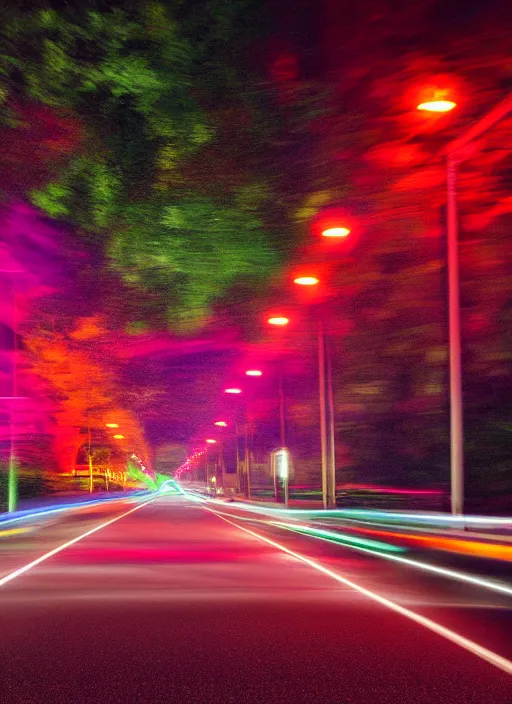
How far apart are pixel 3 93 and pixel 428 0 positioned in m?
7.45

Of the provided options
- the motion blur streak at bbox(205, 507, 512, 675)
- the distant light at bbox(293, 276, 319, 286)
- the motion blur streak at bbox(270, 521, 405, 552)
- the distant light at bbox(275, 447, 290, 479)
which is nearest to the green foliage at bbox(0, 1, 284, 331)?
the distant light at bbox(293, 276, 319, 286)

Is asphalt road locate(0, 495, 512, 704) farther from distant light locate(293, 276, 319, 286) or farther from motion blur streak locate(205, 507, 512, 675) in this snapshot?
distant light locate(293, 276, 319, 286)

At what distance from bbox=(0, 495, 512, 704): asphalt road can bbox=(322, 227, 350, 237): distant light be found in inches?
222

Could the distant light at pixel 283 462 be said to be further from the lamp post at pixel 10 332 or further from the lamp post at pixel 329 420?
the lamp post at pixel 10 332

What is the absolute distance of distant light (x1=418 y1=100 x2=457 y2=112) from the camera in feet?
50.2

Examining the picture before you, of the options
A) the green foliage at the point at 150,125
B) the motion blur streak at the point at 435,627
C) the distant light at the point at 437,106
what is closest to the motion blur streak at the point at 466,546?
the motion blur streak at the point at 435,627

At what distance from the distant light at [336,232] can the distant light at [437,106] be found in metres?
6.03

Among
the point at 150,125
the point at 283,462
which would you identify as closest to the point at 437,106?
the point at 150,125

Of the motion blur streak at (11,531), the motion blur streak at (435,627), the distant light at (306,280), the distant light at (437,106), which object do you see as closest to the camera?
the motion blur streak at (435,627)

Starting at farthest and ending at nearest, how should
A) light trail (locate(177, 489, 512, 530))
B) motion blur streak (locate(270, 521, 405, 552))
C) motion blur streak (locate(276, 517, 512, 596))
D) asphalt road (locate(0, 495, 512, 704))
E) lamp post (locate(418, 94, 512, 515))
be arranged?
motion blur streak (locate(270, 521, 405, 552)) < light trail (locate(177, 489, 512, 530)) < lamp post (locate(418, 94, 512, 515)) < motion blur streak (locate(276, 517, 512, 596)) < asphalt road (locate(0, 495, 512, 704))

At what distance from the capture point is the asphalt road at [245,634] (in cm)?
857

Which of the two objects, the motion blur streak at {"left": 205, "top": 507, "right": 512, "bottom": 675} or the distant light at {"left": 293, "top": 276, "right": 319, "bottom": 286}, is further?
the distant light at {"left": 293, "top": 276, "right": 319, "bottom": 286}

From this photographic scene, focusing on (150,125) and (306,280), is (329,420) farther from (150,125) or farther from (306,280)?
(150,125)

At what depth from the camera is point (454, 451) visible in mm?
18688
